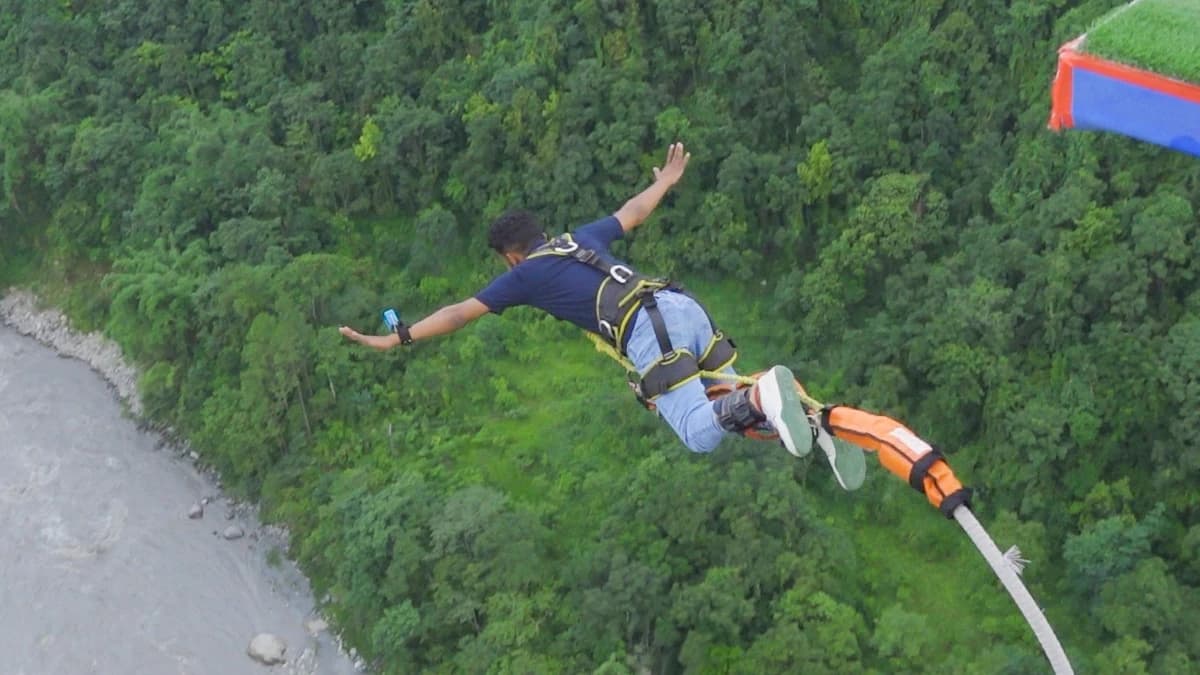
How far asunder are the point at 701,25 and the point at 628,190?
2.22 metres

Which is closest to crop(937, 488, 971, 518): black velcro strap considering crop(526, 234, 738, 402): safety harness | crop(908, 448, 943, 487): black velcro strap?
crop(908, 448, 943, 487): black velcro strap

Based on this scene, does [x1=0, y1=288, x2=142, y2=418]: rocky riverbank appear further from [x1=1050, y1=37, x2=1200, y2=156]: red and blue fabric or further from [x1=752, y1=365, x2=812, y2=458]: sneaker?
[x1=752, y1=365, x2=812, y2=458]: sneaker

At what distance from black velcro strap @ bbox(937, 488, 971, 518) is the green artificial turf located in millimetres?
2281

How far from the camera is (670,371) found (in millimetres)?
3930

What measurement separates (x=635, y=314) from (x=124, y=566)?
11.4 metres

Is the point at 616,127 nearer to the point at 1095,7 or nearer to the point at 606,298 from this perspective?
the point at 1095,7

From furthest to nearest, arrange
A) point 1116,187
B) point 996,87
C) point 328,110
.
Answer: point 328,110, point 996,87, point 1116,187

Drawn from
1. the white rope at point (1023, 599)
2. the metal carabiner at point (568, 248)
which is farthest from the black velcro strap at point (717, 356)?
the white rope at point (1023, 599)

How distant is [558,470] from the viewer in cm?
1277

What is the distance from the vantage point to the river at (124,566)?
12492mm

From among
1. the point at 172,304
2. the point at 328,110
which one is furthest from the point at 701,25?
the point at 172,304

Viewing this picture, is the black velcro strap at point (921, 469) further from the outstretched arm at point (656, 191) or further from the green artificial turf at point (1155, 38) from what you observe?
the green artificial turf at point (1155, 38)

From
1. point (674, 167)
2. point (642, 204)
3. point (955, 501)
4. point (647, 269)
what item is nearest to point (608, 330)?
point (642, 204)

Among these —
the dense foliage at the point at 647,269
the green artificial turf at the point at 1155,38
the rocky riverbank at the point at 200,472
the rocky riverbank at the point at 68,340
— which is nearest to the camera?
the green artificial turf at the point at 1155,38
